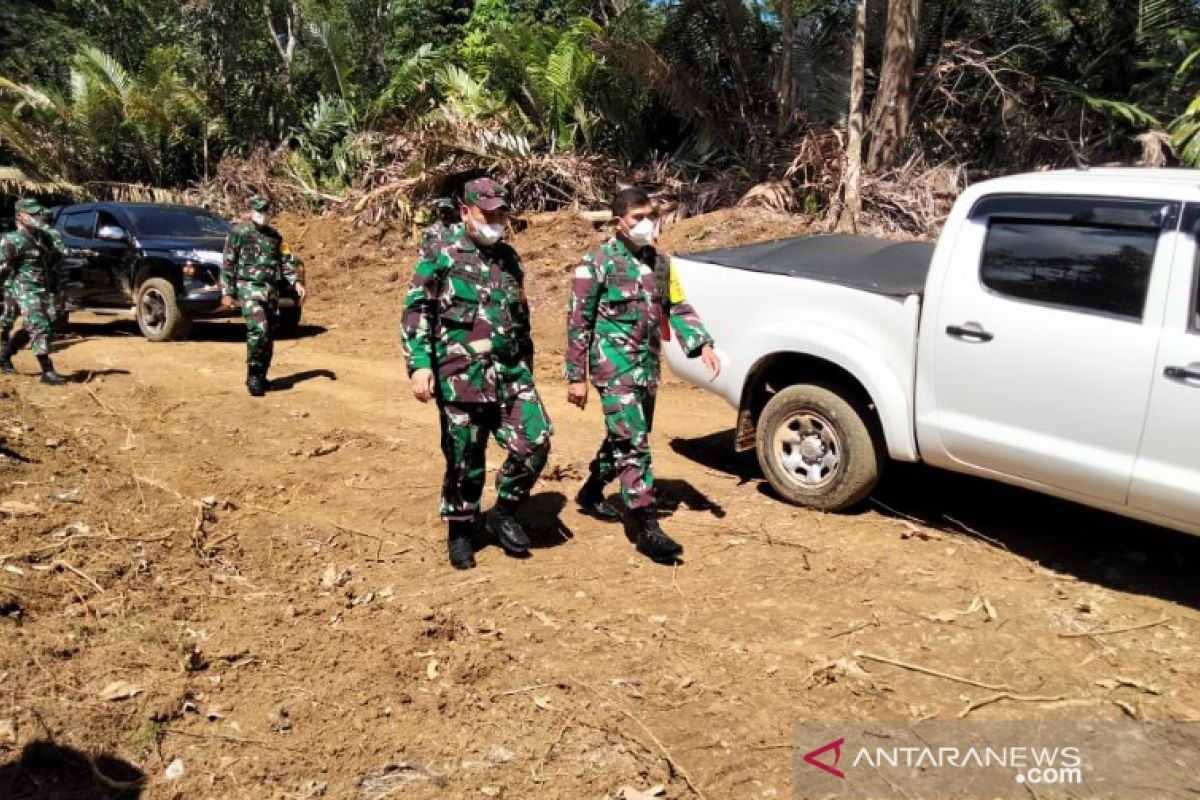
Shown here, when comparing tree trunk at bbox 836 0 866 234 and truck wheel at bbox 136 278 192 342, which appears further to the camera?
truck wheel at bbox 136 278 192 342

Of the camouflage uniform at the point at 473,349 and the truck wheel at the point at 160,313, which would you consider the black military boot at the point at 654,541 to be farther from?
the truck wheel at the point at 160,313

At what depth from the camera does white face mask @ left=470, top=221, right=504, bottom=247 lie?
443cm

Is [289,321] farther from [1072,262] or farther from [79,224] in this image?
[1072,262]

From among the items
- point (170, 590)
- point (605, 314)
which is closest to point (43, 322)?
point (170, 590)

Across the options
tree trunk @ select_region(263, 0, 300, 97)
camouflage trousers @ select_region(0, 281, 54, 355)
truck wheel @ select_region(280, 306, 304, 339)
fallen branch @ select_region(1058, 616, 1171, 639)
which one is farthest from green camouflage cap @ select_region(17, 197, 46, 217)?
tree trunk @ select_region(263, 0, 300, 97)

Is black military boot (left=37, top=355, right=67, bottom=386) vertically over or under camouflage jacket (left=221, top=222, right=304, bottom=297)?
under

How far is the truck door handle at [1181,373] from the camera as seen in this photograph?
3.82 metres

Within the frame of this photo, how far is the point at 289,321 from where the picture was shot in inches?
484

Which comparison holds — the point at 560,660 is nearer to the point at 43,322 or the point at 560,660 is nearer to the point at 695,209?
the point at 43,322

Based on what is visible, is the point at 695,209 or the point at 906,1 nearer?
the point at 906,1

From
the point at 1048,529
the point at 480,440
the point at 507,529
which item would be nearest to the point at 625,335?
the point at 480,440

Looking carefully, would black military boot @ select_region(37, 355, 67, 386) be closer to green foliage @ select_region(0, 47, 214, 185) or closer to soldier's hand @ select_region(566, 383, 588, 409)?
soldier's hand @ select_region(566, 383, 588, 409)

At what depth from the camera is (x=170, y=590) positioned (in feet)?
14.9

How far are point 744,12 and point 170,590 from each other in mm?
11610
